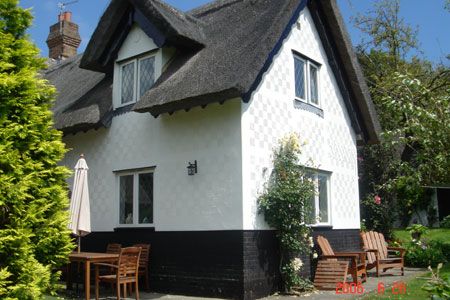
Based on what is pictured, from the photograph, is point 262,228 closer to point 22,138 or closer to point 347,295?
point 347,295

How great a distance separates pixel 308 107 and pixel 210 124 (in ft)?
9.60

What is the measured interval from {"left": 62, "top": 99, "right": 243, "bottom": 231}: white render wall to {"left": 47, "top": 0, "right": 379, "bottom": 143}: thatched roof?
22.0 inches

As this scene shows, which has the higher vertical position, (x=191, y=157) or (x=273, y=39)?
(x=273, y=39)

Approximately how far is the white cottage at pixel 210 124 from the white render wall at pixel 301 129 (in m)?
0.04

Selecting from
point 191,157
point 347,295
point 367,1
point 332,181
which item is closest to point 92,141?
point 191,157

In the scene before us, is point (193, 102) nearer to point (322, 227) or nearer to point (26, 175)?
point (26, 175)

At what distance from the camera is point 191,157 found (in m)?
9.55

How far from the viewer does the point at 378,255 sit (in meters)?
12.2

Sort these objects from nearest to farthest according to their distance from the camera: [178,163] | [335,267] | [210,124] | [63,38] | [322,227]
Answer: [210,124], [178,163], [335,267], [322,227], [63,38]

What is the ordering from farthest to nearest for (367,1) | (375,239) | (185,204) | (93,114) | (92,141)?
(367,1) → (375,239) → (92,141) → (93,114) → (185,204)

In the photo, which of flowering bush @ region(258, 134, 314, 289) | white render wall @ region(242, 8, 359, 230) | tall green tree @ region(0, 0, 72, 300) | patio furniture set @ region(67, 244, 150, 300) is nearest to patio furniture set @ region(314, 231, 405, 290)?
flowering bush @ region(258, 134, 314, 289)

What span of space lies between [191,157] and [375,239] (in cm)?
590

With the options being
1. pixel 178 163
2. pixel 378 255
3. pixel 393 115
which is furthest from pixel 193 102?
pixel 393 115

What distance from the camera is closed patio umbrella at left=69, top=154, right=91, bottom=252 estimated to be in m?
9.05
